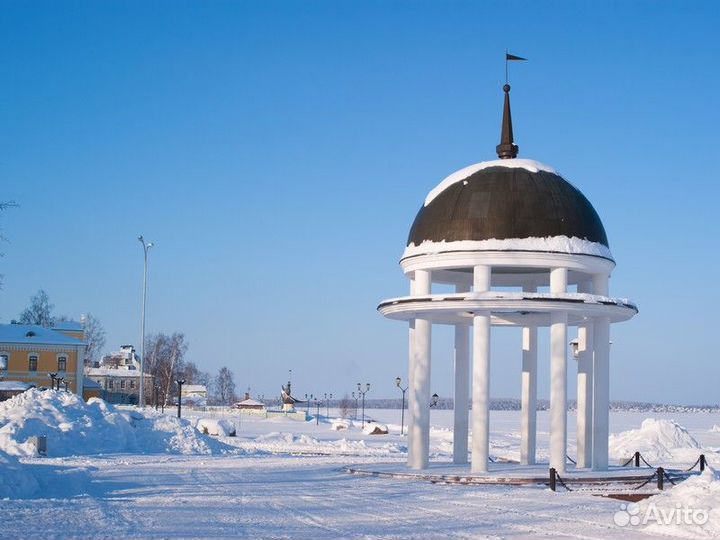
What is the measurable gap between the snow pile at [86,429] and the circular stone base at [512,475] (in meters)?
15.7

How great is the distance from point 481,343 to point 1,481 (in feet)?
47.9

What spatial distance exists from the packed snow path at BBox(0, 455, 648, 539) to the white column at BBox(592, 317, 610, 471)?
636 cm

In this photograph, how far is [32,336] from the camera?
92562mm

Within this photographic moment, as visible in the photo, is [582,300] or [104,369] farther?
[104,369]

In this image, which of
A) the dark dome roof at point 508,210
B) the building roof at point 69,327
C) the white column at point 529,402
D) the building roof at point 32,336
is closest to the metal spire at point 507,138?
the dark dome roof at point 508,210

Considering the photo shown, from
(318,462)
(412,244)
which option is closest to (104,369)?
(318,462)

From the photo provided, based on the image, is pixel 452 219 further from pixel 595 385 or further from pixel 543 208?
pixel 595 385

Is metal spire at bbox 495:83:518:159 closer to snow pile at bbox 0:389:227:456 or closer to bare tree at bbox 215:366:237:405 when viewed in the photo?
snow pile at bbox 0:389:227:456

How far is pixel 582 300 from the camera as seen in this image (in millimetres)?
30578

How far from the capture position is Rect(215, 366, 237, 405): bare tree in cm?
17488

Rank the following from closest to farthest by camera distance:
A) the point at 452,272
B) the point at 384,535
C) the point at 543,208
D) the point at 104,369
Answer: the point at 384,535, the point at 543,208, the point at 452,272, the point at 104,369

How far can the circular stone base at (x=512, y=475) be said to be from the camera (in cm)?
2928

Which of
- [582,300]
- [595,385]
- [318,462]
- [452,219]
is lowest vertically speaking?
[318,462]

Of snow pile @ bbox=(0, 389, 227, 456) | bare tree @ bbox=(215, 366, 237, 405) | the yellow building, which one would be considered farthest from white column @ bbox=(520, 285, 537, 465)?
bare tree @ bbox=(215, 366, 237, 405)
